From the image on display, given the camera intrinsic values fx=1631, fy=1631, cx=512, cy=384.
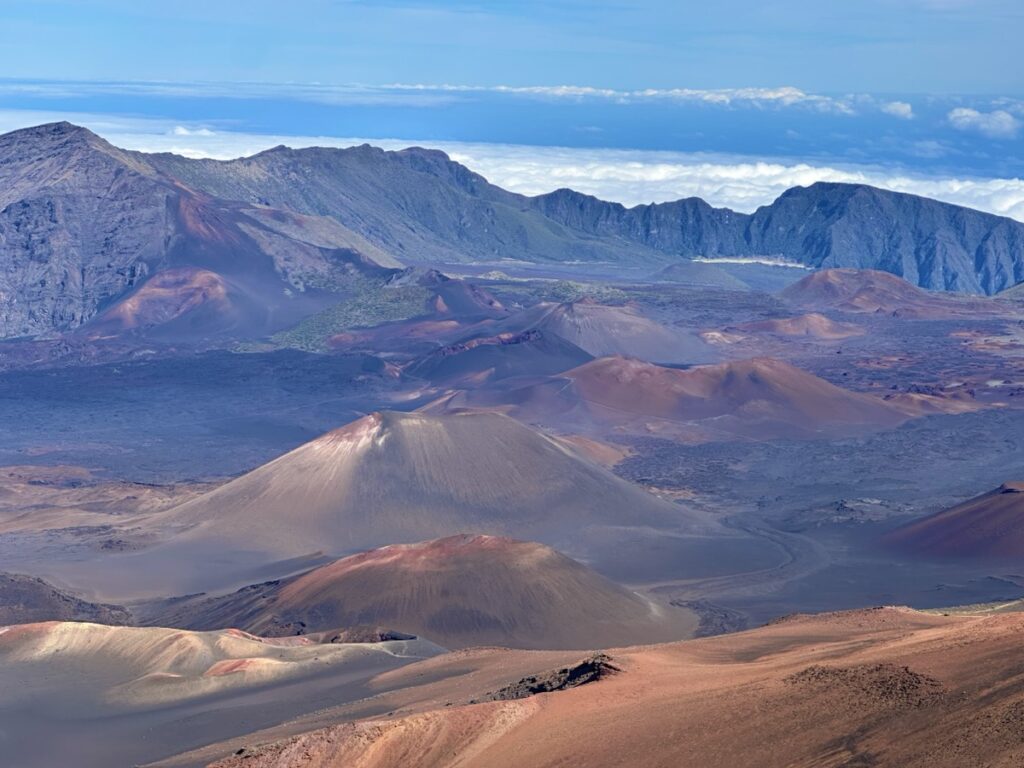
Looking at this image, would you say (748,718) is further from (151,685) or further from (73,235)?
(73,235)

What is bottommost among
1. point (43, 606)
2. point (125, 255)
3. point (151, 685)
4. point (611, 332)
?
point (43, 606)

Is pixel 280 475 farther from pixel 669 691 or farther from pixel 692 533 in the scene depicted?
pixel 669 691

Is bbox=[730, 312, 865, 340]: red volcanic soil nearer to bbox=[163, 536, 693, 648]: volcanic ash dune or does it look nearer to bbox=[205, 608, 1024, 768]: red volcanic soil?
bbox=[163, 536, 693, 648]: volcanic ash dune

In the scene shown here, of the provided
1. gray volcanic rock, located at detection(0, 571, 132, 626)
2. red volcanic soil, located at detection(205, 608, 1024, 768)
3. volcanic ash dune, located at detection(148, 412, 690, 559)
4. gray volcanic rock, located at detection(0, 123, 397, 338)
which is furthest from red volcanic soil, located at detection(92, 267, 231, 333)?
red volcanic soil, located at detection(205, 608, 1024, 768)

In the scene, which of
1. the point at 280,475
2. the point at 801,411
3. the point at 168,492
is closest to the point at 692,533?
the point at 280,475

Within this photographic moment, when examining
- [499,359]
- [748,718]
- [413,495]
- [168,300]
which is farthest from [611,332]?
[748,718]

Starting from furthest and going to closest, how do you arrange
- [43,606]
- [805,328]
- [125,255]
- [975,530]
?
[805,328]
[125,255]
[975,530]
[43,606]

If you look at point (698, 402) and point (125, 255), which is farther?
point (125, 255)
